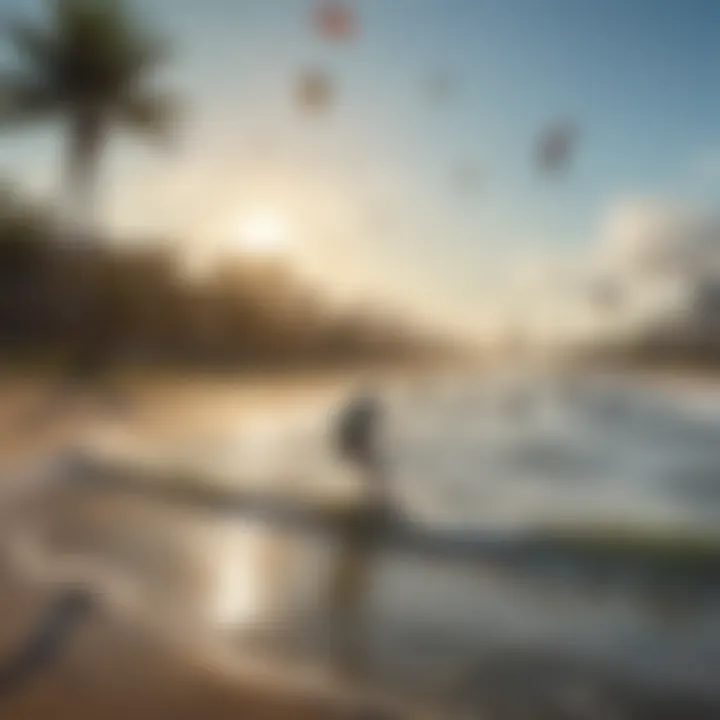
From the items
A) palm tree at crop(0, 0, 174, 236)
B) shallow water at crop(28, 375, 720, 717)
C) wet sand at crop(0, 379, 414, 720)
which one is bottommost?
wet sand at crop(0, 379, 414, 720)

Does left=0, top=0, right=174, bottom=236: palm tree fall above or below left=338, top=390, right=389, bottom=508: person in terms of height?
above

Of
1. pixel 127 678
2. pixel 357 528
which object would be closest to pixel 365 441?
pixel 357 528

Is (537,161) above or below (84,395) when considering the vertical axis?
above

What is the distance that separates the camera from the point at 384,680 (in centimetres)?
82

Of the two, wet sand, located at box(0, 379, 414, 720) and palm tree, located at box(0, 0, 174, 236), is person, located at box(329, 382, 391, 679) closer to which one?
wet sand, located at box(0, 379, 414, 720)

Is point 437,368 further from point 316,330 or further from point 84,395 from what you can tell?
point 84,395

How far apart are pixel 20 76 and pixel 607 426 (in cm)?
68

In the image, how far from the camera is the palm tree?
902 mm

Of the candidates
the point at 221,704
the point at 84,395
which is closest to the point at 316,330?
the point at 84,395

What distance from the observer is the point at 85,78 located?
2.96 ft

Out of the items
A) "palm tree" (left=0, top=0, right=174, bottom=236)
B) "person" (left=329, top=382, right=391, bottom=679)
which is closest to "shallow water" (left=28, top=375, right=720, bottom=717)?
"person" (left=329, top=382, right=391, bottom=679)

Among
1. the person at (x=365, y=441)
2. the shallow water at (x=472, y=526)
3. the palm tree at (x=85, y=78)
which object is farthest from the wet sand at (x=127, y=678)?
the palm tree at (x=85, y=78)

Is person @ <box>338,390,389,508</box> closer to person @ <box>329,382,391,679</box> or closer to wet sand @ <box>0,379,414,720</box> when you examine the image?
person @ <box>329,382,391,679</box>

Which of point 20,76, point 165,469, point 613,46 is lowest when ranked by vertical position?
point 165,469
